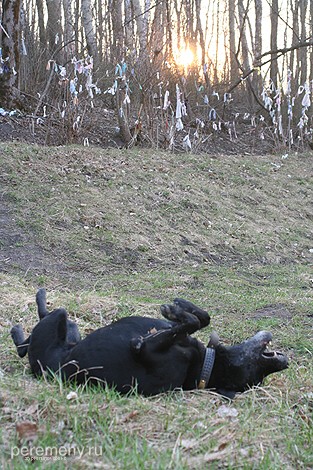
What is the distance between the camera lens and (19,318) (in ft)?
15.5

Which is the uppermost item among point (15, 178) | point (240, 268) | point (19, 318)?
point (15, 178)

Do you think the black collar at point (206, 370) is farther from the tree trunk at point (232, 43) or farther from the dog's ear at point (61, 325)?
the tree trunk at point (232, 43)

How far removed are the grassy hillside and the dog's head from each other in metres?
0.10

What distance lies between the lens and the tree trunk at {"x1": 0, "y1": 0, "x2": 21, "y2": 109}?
481 inches

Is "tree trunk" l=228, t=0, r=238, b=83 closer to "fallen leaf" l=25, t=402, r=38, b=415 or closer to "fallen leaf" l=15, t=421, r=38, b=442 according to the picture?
"fallen leaf" l=25, t=402, r=38, b=415

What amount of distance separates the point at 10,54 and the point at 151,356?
1068 centimetres

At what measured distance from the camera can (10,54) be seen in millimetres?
12453

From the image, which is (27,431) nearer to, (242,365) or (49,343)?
(49,343)

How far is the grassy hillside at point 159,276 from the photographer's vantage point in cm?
266

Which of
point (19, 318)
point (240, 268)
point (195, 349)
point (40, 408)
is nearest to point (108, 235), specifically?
point (240, 268)

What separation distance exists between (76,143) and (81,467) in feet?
33.1

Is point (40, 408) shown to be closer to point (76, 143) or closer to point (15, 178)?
point (15, 178)

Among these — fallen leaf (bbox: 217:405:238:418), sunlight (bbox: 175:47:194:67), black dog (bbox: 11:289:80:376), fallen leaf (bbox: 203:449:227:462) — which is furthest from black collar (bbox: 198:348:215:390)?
sunlight (bbox: 175:47:194:67)

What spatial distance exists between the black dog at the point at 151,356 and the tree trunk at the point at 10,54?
32.0ft
